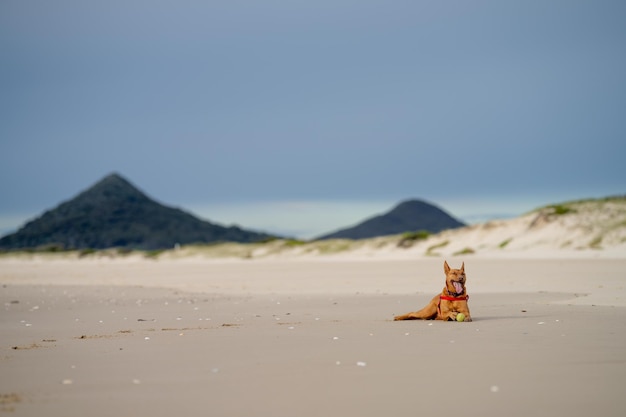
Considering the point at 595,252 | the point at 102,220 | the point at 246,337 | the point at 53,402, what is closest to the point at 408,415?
the point at 53,402

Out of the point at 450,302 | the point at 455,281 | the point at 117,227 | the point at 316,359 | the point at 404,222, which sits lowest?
the point at 316,359

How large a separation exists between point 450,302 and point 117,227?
349 feet

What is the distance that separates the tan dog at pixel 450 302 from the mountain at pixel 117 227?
3558 inches

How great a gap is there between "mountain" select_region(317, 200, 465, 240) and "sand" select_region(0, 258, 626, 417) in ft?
257

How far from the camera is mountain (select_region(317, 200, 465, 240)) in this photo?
95.2m

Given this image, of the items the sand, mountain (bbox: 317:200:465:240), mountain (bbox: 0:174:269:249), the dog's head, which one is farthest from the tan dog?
mountain (bbox: 0:174:269:249)

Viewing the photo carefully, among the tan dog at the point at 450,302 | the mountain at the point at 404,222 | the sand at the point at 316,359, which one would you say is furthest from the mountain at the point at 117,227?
the tan dog at the point at 450,302

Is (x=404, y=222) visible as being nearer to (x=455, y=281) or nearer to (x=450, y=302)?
(x=450, y=302)

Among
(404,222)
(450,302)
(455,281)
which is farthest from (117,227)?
(455,281)

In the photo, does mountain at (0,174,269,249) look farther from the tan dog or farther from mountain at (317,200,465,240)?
the tan dog

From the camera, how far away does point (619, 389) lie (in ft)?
21.0

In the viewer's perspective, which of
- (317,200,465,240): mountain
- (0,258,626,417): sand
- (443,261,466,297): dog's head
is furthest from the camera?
(317,200,465,240): mountain

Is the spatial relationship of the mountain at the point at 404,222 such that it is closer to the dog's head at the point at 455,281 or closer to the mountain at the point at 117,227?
the mountain at the point at 117,227

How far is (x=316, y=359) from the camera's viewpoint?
823 centimetres
